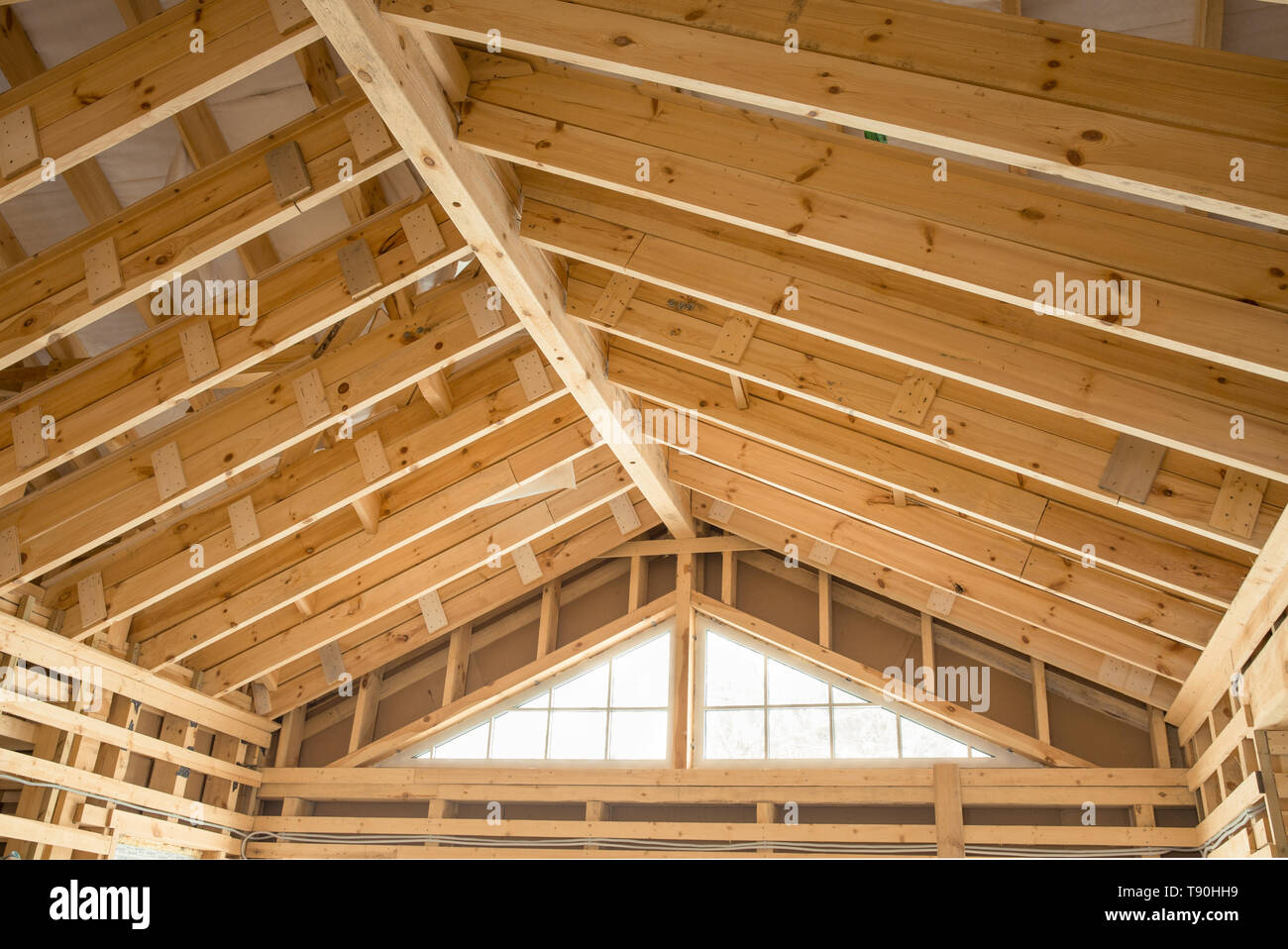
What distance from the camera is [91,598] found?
506 cm

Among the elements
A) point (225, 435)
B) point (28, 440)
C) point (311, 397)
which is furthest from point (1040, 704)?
point (28, 440)

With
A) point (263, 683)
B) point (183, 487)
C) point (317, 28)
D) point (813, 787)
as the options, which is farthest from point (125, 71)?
point (813, 787)

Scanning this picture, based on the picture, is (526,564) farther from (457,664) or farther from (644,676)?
(644,676)

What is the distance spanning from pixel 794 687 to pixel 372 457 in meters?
3.09

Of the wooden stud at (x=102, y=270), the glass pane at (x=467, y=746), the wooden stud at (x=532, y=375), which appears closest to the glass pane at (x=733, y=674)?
the glass pane at (x=467, y=746)

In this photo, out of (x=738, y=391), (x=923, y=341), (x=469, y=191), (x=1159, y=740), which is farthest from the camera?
(x=1159, y=740)

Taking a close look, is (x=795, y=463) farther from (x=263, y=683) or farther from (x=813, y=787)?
(x=263, y=683)

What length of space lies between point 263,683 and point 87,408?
301cm

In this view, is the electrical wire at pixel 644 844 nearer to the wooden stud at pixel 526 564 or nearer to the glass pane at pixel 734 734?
the glass pane at pixel 734 734

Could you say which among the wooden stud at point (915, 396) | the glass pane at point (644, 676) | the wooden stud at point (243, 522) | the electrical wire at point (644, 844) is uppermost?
the wooden stud at point (915, 396)

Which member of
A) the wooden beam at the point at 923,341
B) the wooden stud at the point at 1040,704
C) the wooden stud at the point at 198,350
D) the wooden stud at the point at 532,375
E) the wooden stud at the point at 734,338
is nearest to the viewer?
the wooden beam at the point at 923,341

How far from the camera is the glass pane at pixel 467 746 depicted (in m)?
6.68

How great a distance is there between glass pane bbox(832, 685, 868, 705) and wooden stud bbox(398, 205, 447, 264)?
12.6 ft

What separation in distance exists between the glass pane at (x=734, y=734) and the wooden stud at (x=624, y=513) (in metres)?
1.31
